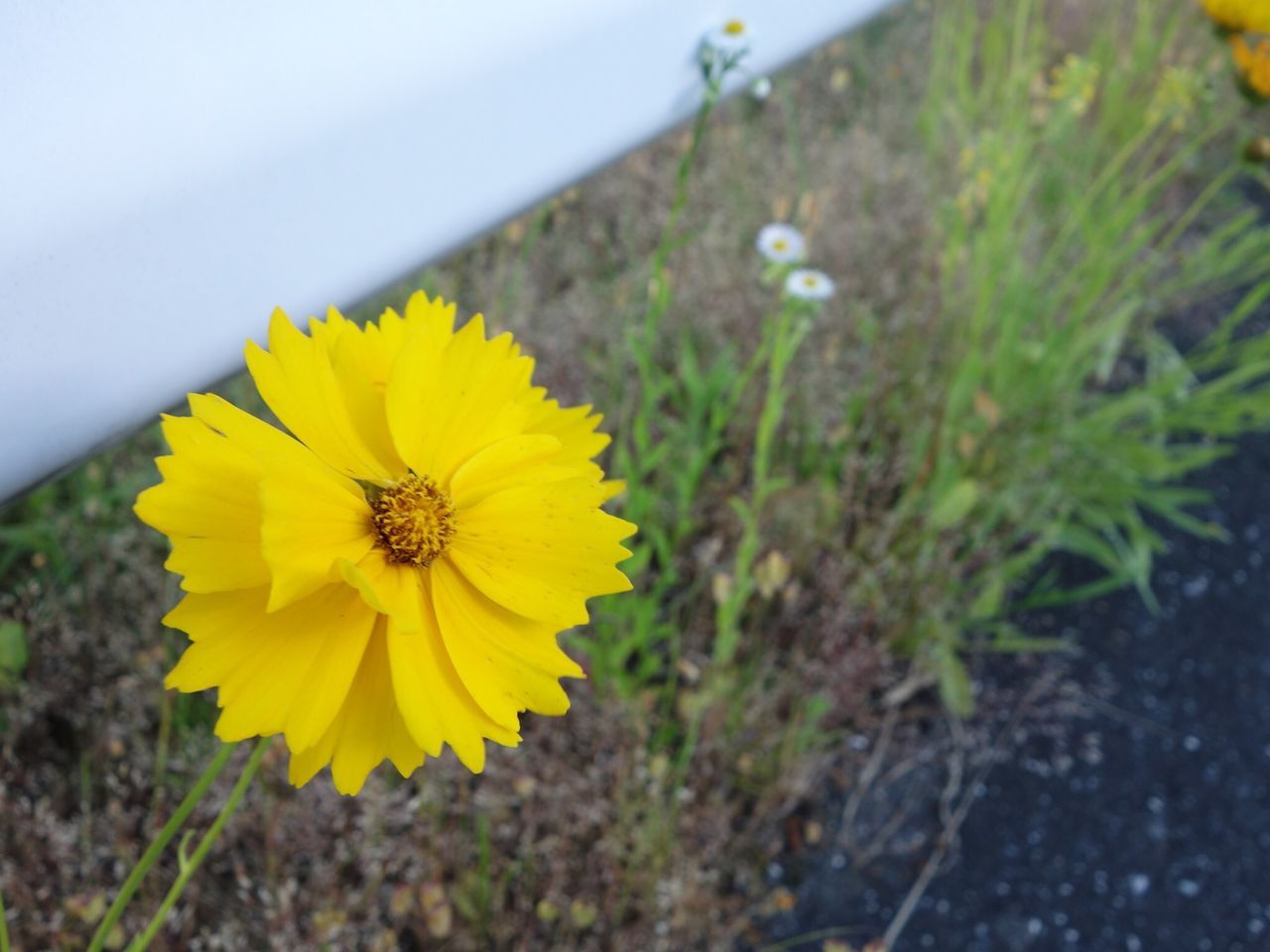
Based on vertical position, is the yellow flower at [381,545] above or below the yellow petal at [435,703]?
above

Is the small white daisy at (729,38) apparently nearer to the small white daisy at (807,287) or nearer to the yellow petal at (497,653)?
the small white daisy at (807,287)

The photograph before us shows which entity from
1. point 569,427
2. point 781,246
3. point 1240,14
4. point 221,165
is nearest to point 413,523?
point 569,427

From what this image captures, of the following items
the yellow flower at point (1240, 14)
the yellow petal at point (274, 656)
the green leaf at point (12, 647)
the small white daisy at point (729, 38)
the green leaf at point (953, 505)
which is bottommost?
the yellow petal at point (274, 656)

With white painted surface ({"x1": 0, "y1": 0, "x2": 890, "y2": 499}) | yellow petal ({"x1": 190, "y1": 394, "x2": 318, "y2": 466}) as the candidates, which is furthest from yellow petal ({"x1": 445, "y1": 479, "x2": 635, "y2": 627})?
white painted surface ({"x1": 0, "y1": 0, "x2": 890, "y2": 499})

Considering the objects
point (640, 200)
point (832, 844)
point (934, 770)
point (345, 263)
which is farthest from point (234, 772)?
point (640, 200)

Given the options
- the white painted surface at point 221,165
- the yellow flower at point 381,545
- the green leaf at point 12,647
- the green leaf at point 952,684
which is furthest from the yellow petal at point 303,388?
the green leaf at point 952,684
